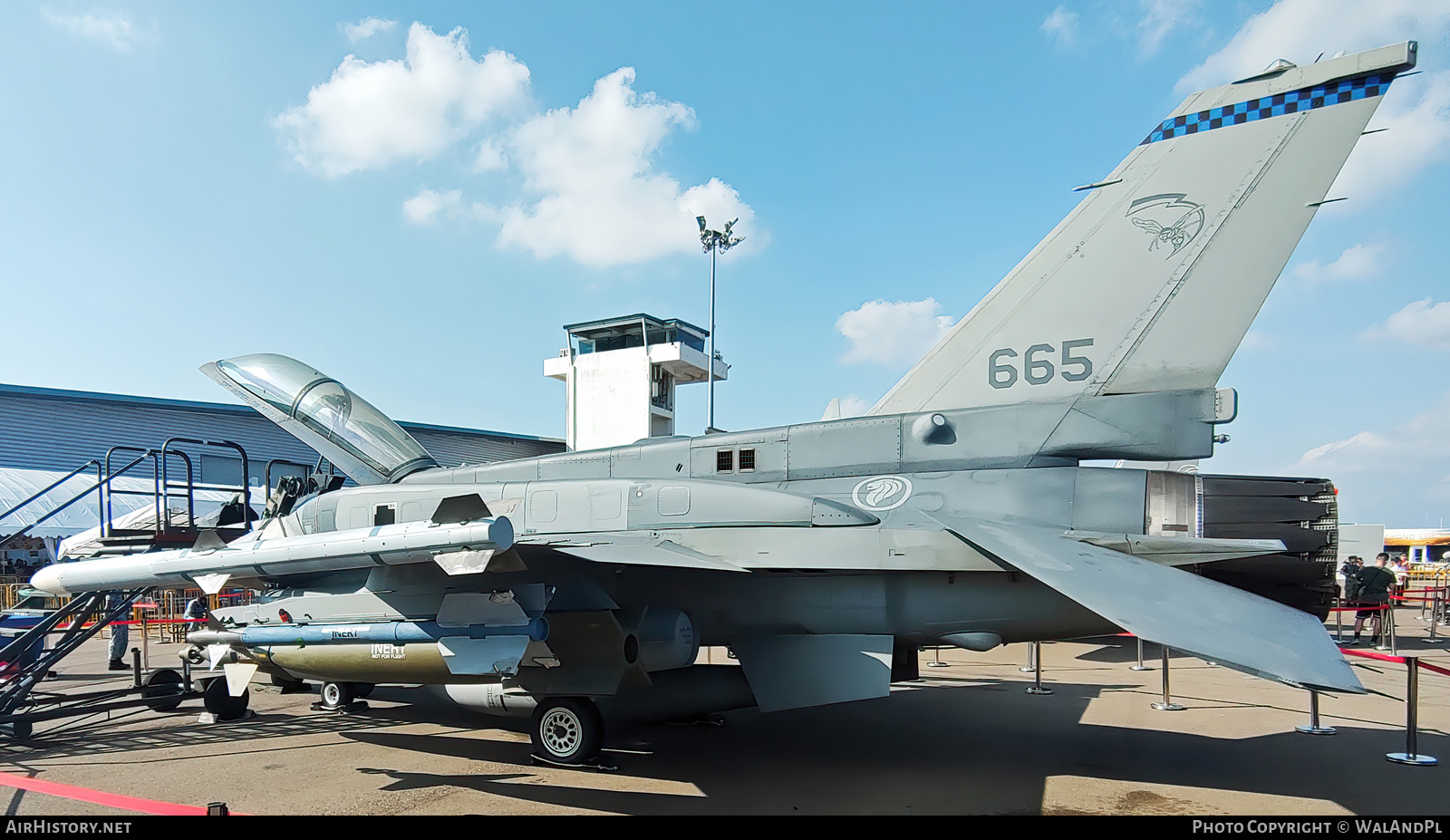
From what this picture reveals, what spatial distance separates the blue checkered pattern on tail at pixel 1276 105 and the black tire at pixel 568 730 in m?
6.14

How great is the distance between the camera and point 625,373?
36.5 metres

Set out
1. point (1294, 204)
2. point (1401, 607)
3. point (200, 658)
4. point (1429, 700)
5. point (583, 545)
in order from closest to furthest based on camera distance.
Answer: point (1294, 204)
point (583, 545)
point (200, 658)
point (1429, 700)
point (1401, 607)

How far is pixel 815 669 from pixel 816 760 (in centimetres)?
91

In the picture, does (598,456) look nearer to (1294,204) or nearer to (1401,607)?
(1294,204)

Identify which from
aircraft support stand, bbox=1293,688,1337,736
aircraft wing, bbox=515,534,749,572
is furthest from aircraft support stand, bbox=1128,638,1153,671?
aircraft wing, bbox=515,534,749,572

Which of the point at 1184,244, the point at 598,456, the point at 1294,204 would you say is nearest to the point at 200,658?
the point at 598,456

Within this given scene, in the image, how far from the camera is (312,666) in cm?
657

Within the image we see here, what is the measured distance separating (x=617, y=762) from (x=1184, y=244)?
226 inches

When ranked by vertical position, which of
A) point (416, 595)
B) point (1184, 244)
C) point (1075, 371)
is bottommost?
point (416, 595)

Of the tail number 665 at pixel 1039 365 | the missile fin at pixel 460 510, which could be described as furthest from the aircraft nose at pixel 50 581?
the tail number 665 at pixel 1039 365

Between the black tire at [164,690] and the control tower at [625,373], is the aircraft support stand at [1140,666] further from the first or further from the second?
the control tower at [625,373]

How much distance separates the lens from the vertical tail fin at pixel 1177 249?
560 centimetres

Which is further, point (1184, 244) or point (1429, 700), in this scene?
point (1429, 700)

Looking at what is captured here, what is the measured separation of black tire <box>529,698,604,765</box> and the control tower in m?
28.5
